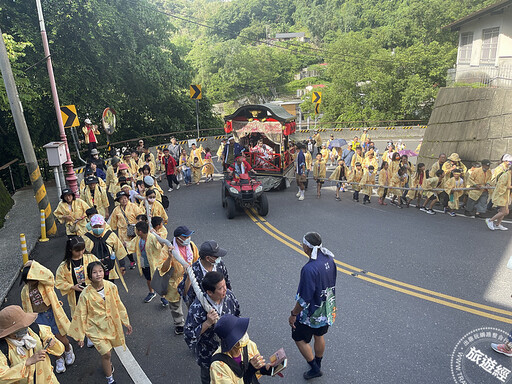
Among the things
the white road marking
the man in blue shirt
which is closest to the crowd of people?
the man in blue shirt

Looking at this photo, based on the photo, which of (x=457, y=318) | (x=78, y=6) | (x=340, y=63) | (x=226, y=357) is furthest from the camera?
(x=340, y=63)

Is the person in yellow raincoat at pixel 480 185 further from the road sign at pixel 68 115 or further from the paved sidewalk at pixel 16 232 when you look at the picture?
the road sign at pixel 68 115

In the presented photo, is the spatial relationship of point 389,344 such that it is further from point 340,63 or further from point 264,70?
point 264,70

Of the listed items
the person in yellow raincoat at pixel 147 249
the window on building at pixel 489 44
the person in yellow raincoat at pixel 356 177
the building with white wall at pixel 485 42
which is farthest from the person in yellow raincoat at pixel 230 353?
the window on building at pixel 489 44

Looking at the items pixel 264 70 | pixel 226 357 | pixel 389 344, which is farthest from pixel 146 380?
pixel 264 70

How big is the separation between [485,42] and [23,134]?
2566 cm

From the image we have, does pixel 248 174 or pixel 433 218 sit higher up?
pixel 248 174

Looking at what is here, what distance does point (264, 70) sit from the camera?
2440 inches

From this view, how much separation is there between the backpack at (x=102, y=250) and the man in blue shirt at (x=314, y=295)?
298cm

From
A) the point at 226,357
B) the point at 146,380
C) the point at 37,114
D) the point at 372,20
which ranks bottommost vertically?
the point at 146,380

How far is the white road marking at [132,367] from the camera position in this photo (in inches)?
182

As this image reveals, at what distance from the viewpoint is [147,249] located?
219 inches

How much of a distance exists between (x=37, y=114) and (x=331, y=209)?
13.7 metres

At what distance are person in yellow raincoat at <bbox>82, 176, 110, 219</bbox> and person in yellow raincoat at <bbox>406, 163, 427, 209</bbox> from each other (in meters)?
9.00
